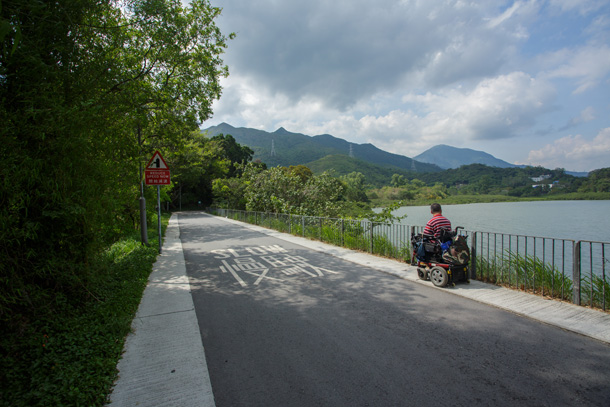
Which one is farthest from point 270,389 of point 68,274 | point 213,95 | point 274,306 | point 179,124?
point 213,95

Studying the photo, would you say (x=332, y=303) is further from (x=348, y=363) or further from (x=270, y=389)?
(x=270, y=389)

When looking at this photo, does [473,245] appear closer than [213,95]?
Yes

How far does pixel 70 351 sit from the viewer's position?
3094 mm

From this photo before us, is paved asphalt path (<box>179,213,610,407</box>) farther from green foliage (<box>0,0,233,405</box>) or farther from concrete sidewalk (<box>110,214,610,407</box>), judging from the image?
green foliage (<box>0,0,233,405</box>)

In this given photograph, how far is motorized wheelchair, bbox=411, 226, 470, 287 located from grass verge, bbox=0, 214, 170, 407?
16.3ft

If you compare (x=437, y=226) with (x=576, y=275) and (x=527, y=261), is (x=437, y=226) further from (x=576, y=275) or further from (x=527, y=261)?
(x=576, y=275)

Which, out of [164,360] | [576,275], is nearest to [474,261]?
[576,275]

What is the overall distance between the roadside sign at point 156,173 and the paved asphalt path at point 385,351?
5285 millimetres

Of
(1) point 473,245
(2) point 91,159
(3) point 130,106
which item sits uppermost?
(3) point 130,106

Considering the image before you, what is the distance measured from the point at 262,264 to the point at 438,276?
4.27 metres

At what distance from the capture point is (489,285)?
18.7 feet

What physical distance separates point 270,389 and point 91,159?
12.3 ft

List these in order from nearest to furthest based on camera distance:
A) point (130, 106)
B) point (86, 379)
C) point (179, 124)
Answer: point (86, 379)
point (130, 106)
point (179, 124)

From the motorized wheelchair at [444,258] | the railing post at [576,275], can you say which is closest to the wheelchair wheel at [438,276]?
the motorized wheelchair at [444,258]
